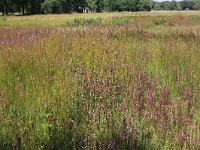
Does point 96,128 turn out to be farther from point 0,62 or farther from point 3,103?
point 0,62

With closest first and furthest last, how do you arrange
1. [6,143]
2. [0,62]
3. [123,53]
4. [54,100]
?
[6,143] → [54,100] → [0,62] → [123,53]

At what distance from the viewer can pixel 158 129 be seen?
366 cm

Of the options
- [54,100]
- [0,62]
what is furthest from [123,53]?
[54,100]

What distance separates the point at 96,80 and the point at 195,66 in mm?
3012

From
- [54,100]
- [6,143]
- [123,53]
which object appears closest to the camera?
[6,143]

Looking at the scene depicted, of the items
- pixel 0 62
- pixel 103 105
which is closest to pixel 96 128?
pixel 103 105

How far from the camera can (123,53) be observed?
7316mm

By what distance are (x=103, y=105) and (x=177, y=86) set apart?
1.98 meters

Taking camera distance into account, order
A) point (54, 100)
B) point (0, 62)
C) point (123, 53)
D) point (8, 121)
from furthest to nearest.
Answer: point (123, 53) < point (0, 62) < point (54, 100) < point (8, 121)

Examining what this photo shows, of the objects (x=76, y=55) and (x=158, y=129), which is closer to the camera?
(x=158, y=129)

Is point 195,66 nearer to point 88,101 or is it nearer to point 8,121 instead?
point 88,101

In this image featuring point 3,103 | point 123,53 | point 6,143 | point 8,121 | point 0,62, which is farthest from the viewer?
point 123,53

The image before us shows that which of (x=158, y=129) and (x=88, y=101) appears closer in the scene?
(x=158, y=129)

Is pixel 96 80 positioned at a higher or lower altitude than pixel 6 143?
higher
